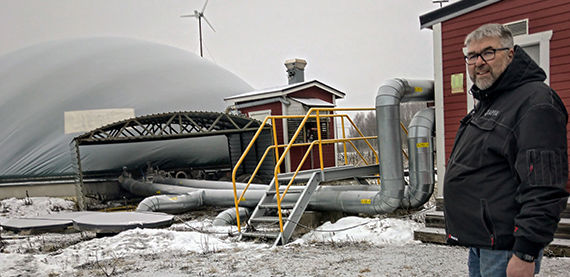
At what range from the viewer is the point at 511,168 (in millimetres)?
2219

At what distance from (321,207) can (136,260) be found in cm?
421

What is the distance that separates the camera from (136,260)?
649 centimetres

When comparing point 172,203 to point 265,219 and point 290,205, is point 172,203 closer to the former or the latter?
point 265,219

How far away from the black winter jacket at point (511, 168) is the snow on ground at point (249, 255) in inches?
115

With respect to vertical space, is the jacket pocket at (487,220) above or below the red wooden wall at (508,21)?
below

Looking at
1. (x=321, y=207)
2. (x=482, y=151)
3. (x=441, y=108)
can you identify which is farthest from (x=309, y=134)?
(x=482, y=151)

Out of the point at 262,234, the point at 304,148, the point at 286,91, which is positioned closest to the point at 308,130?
the point at 304,148

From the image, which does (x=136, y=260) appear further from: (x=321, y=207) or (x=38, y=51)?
(x=38, y=51)

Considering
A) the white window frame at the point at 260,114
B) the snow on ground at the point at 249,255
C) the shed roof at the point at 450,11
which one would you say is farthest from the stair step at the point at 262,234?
the white window frame at the point at 260,114

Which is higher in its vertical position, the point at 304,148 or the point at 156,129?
the point at 156,129

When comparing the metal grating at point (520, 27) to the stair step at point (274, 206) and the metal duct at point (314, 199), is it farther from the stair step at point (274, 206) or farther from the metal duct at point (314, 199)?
the stair step at point (274, 206)

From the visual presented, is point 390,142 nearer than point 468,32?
No

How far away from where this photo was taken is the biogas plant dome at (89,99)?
19.2 meters

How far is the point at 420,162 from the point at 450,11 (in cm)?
294
